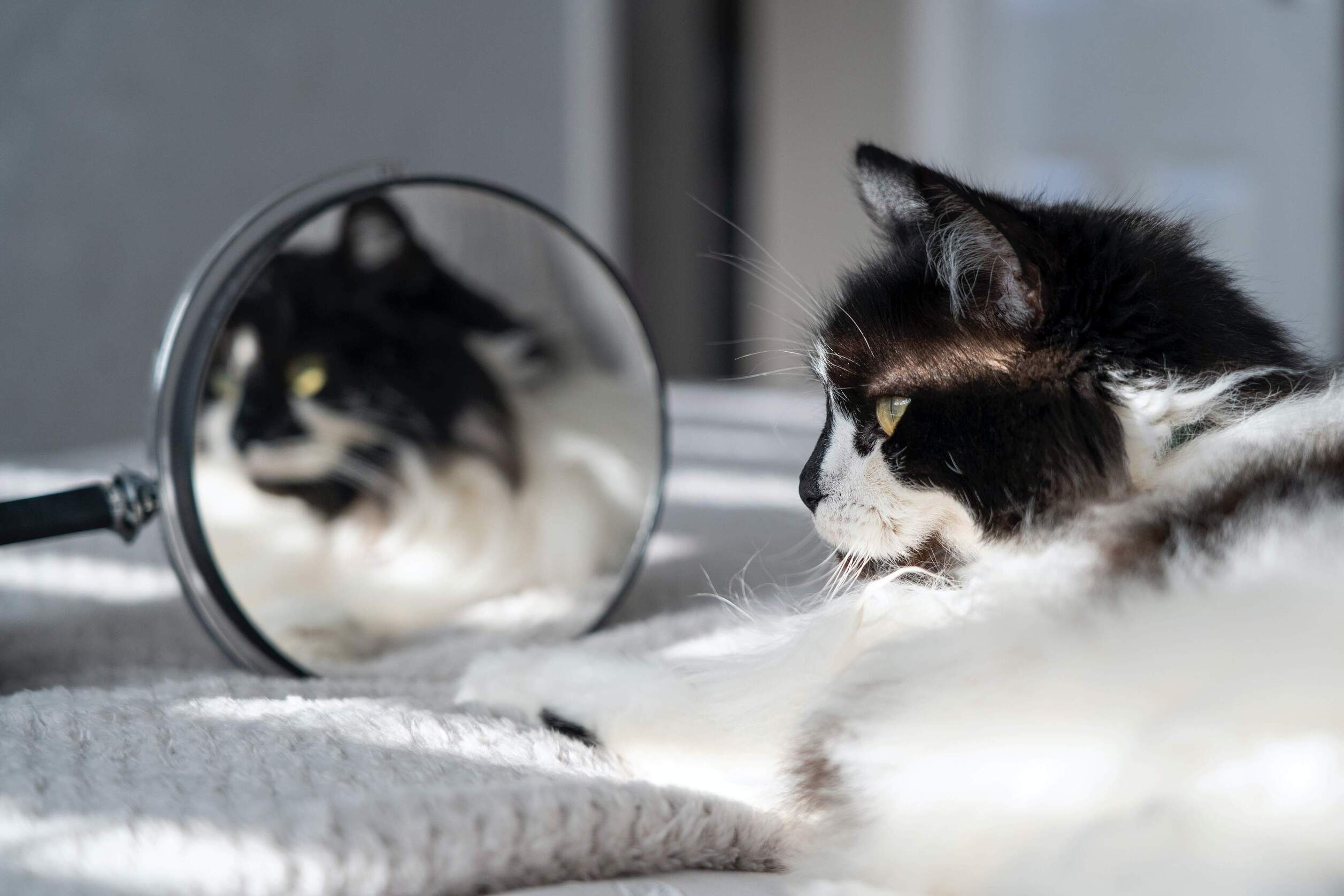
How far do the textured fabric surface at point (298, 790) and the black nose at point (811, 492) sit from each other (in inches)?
5.3

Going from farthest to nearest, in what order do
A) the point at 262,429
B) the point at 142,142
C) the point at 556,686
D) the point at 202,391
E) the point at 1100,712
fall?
the point at 142,142 < the point at 262,429 < the point at 202,391 < the point at 556,686 < the point at 1100,712

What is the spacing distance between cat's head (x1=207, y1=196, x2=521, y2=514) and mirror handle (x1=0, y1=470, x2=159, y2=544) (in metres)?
0.14

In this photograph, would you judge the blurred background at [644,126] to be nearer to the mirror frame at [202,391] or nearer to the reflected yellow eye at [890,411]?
the reflected yellow eye at [890,411]

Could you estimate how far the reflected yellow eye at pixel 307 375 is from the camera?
3.43 feet

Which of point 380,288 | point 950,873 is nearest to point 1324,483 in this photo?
point 950,873

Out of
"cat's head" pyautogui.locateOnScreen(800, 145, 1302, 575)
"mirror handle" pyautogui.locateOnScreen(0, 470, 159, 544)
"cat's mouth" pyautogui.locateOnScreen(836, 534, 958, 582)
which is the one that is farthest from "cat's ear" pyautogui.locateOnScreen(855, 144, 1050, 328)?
"mirror handle" pyautogui.locateOnScreen(0, 470, 159, 544)

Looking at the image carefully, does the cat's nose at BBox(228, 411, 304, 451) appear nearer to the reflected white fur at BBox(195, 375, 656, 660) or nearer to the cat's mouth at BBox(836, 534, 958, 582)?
the reflected white fur at BBox(195, 375, 656, 660)

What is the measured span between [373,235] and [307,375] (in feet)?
0.54

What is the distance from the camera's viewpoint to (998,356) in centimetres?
54

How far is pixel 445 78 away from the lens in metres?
2.90

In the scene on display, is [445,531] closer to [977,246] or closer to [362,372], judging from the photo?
[362,372]

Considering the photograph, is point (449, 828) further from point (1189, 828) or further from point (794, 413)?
point (794, 413)

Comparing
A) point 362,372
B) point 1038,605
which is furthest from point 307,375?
point 1038,605

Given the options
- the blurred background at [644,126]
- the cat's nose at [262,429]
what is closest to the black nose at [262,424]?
the cat's nose at [262,429]
